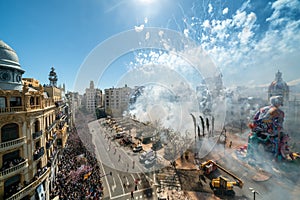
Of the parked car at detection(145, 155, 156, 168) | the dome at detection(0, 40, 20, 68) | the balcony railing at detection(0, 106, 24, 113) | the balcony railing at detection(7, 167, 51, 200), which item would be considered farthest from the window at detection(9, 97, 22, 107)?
the parked car at detection(145, 155, 156, 168)

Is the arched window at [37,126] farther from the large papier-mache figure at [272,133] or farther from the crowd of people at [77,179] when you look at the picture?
the large papier-mache figure at [272,133]

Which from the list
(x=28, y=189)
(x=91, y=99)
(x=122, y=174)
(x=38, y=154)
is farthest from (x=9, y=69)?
(x=91, y=99)

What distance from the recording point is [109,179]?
58.7 ft

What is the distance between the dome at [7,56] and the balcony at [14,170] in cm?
883

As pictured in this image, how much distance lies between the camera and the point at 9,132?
10641 mm

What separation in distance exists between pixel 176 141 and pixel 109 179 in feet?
49.4

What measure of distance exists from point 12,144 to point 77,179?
9292 millimetres

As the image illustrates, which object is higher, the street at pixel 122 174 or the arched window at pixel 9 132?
the arched window at pixel 9 132

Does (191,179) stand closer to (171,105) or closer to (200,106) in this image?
(171,105)

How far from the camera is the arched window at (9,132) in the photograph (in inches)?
404

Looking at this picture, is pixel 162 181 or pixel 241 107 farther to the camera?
pixel 241 107

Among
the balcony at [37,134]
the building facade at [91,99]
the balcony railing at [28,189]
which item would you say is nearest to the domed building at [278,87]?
the balcony at [37,134]

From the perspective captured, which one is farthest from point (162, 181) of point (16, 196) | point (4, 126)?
point (4, 126)

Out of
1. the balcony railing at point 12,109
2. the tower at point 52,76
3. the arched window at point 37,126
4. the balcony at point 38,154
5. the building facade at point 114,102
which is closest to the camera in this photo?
the balcony railing at point 12,109
